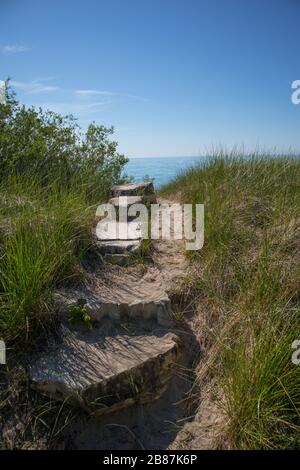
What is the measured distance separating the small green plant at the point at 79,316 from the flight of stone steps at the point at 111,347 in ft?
0.08

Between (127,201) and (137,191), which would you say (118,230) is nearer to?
(127,201)

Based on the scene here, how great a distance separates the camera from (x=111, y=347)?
7.74 ft

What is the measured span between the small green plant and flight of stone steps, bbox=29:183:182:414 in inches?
0.9

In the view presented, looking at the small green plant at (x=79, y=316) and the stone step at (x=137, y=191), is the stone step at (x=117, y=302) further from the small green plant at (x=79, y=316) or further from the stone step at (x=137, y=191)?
the stone step at (x=137, y=191)

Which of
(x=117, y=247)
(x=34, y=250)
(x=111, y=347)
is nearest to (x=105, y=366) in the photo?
(x=111, y=347)

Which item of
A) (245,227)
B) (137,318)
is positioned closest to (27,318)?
(137,318)

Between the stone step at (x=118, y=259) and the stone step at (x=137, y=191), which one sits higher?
the stone step at (x=137, y=191)

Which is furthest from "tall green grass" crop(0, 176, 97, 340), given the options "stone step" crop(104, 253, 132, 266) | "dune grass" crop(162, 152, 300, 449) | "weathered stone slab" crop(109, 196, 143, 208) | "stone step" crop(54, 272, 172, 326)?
"dune grass" crop(162, 152, 300, 449)

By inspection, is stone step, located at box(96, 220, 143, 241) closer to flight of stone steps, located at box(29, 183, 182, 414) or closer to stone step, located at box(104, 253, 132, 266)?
stone step, located at box(104, 253, 132, 266)

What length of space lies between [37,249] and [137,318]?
94 centimetres

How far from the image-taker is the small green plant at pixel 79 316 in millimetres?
2457

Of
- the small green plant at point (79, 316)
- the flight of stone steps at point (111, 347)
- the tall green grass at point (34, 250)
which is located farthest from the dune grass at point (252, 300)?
the tall green grass at point (34, 250)

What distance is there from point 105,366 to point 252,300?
1.17m

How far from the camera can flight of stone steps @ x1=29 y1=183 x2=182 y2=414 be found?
2.09m
